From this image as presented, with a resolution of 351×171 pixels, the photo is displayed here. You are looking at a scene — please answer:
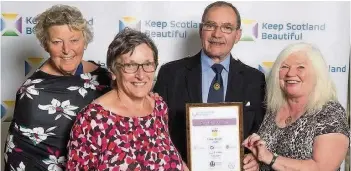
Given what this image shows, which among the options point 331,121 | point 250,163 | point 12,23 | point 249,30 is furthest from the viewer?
point 249,30

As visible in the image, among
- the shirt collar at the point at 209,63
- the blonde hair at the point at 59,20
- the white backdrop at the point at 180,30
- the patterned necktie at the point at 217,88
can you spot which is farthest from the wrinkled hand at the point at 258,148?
the white backdrop at the point at 180,30

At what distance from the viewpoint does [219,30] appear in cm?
259

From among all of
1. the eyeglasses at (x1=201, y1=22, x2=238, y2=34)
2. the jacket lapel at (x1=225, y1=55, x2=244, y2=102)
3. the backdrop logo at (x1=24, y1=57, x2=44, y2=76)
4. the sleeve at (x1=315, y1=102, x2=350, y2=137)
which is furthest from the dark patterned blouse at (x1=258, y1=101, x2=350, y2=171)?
the backdrop logo at (x1=24, y1=57, x2=44, y2=76)

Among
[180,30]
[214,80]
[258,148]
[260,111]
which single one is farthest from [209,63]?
[180,30]

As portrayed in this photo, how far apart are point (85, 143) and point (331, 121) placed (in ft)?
3.71

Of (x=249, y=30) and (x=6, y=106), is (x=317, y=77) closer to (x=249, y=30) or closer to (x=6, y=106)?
(x=249, y=30)

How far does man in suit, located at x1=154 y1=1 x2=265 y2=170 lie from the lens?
8.54 ft

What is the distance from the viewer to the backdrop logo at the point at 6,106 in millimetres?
3350

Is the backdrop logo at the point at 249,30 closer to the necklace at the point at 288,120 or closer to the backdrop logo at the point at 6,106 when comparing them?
the necklace at the point at 288,120

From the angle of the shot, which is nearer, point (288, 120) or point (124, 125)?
point (124, 125)

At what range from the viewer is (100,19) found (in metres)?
3.30

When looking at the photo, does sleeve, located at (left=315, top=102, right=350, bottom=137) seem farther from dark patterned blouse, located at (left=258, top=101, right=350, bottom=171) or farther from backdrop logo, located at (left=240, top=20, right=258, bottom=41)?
backdrop logo, located at (left=240, top=20, right=258, bottom=41)

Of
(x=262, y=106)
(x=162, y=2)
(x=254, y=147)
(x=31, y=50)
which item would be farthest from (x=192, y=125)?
(x=31, y=50)

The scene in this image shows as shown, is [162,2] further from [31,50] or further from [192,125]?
[192,125]
